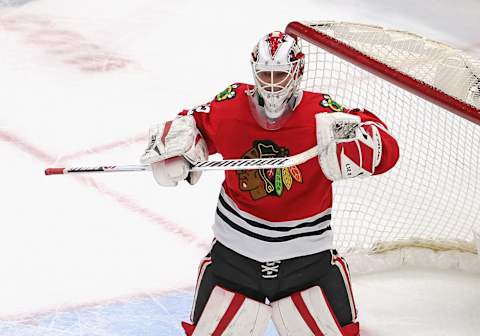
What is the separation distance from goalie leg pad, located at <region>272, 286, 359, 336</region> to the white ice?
67 centimetres

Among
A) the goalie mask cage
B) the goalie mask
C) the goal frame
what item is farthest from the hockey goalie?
the goalie mask cage

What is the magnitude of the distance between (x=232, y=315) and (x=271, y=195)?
1.00ft

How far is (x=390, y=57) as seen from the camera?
2.89 metres

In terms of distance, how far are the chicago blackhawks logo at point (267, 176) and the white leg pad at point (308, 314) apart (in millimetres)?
261

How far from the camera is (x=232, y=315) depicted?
251 cm

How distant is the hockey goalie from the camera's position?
239 cm

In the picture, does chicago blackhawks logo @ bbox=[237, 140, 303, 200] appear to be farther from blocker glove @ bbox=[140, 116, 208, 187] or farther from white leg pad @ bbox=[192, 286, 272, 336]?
white leg pad @ bbox=[192, 286, 272, 336]

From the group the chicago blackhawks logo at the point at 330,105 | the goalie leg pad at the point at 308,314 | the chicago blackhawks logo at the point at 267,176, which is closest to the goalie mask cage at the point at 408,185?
the chicago blackhawks logo at the point at 330,105

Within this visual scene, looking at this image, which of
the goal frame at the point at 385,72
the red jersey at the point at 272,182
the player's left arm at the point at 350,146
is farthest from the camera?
the goal frame at the point at 385,72

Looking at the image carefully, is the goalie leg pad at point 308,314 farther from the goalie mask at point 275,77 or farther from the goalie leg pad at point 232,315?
the goalie mask at point 275,77

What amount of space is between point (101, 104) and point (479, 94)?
209 centimetres

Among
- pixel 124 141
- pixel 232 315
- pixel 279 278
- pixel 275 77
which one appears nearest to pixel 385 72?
pixel 275 77

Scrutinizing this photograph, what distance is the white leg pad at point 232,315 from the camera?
2.51 metres

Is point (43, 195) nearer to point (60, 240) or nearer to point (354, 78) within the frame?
point (60, 240)
